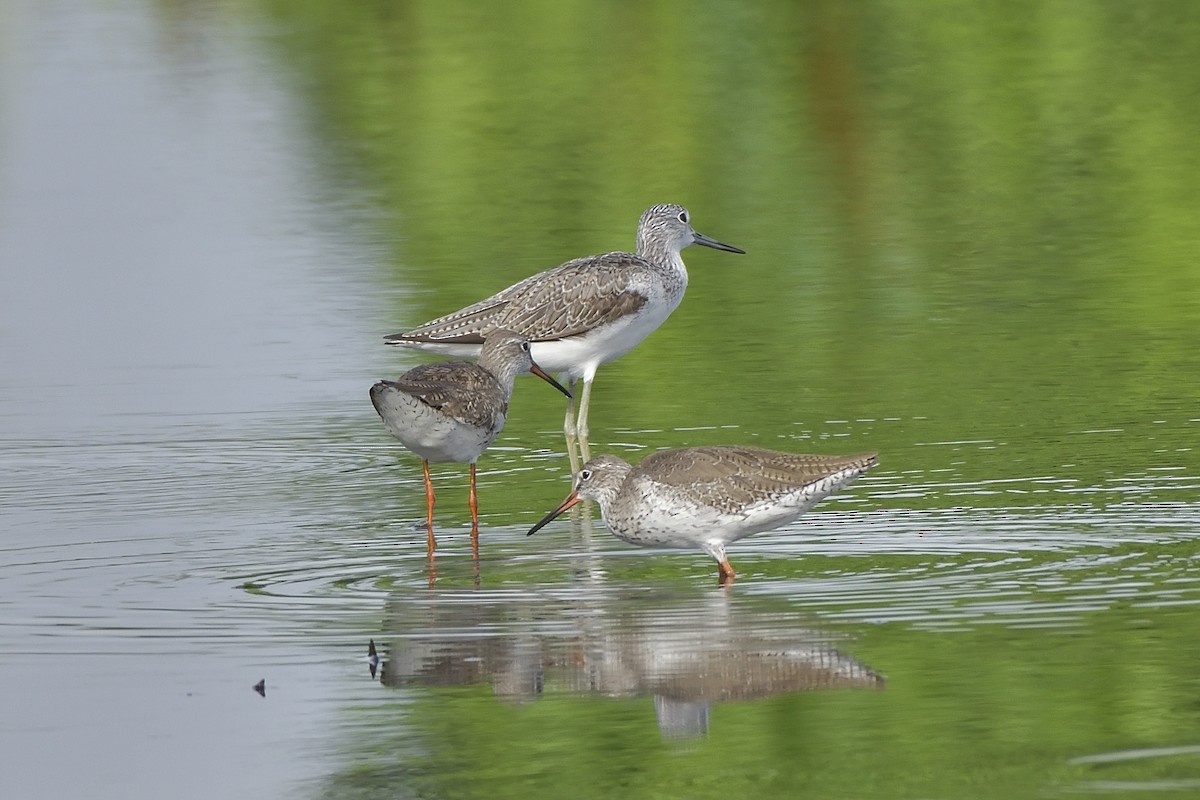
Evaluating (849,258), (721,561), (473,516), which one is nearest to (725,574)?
(721,561)

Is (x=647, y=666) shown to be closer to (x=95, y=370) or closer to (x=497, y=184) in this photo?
(x=95, y=370)

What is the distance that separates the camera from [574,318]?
14312mm

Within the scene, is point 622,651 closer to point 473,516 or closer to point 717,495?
point 717,495

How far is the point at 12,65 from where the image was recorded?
98.8 feet

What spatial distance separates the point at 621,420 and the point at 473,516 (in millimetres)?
2966

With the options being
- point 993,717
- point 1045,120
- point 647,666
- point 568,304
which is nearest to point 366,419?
point 568,304

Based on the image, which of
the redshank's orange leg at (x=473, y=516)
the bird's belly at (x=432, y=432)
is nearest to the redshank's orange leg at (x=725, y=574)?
the redshank's orange leg at (x=473, y=516)

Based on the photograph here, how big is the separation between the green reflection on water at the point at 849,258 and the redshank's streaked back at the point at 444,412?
21.1 inches

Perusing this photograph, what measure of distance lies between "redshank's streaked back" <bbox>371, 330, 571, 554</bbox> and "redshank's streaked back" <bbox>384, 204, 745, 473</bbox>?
183 cm

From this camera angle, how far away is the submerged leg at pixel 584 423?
13289mm

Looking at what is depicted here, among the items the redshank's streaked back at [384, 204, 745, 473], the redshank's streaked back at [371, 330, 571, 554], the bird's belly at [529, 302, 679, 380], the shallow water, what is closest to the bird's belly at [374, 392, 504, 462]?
the redshank's streaked back at [371, 330, 571, 554]

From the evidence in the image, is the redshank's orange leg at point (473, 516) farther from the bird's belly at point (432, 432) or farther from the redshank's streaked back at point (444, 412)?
the bird's belly at point (432, 432)

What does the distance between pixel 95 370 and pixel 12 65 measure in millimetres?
15636

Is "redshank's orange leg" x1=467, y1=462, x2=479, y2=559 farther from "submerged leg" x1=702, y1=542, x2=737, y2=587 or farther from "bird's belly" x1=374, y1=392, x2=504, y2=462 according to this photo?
"submerged leg" x1=702, y1=542, x2=737, y2=587
